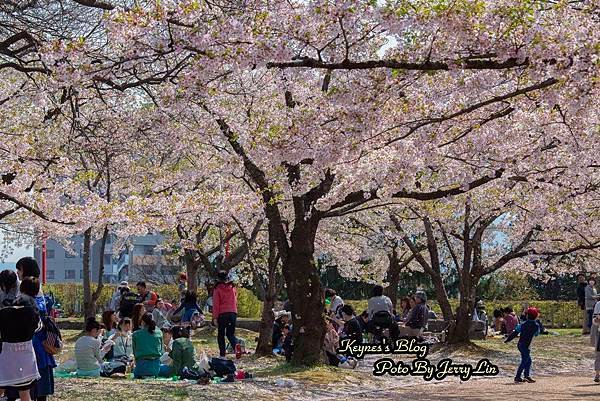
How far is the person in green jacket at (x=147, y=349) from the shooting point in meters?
11.6

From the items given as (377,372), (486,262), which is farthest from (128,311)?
(486,262)

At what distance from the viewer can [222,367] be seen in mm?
11344

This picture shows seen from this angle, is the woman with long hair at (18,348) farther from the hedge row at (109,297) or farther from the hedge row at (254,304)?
the hedge row at (109,297)

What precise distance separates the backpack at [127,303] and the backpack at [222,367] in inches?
120

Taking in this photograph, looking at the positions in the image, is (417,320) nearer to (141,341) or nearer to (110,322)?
(110,322)

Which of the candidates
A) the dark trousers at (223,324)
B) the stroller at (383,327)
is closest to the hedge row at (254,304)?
the stroller at (383,327)

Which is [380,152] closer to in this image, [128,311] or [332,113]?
[332,113]

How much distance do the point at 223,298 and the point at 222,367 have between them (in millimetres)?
3025

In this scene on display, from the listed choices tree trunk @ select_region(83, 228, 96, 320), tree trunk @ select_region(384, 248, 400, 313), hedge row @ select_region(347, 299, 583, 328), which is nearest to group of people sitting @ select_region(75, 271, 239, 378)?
tree trunk @ select_region(83, 228, 96, 320)

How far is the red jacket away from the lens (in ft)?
46.8

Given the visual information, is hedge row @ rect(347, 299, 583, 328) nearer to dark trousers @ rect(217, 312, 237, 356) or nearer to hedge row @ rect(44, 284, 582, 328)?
hedge row @ rect(44, 284, 582, 328)

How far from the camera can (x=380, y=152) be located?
37.1ft

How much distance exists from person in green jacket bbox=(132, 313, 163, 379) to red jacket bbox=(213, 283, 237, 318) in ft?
8.07

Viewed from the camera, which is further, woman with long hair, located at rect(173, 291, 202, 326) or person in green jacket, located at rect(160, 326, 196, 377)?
woman with long hair, located at rect(173, 291, 202, 326)
